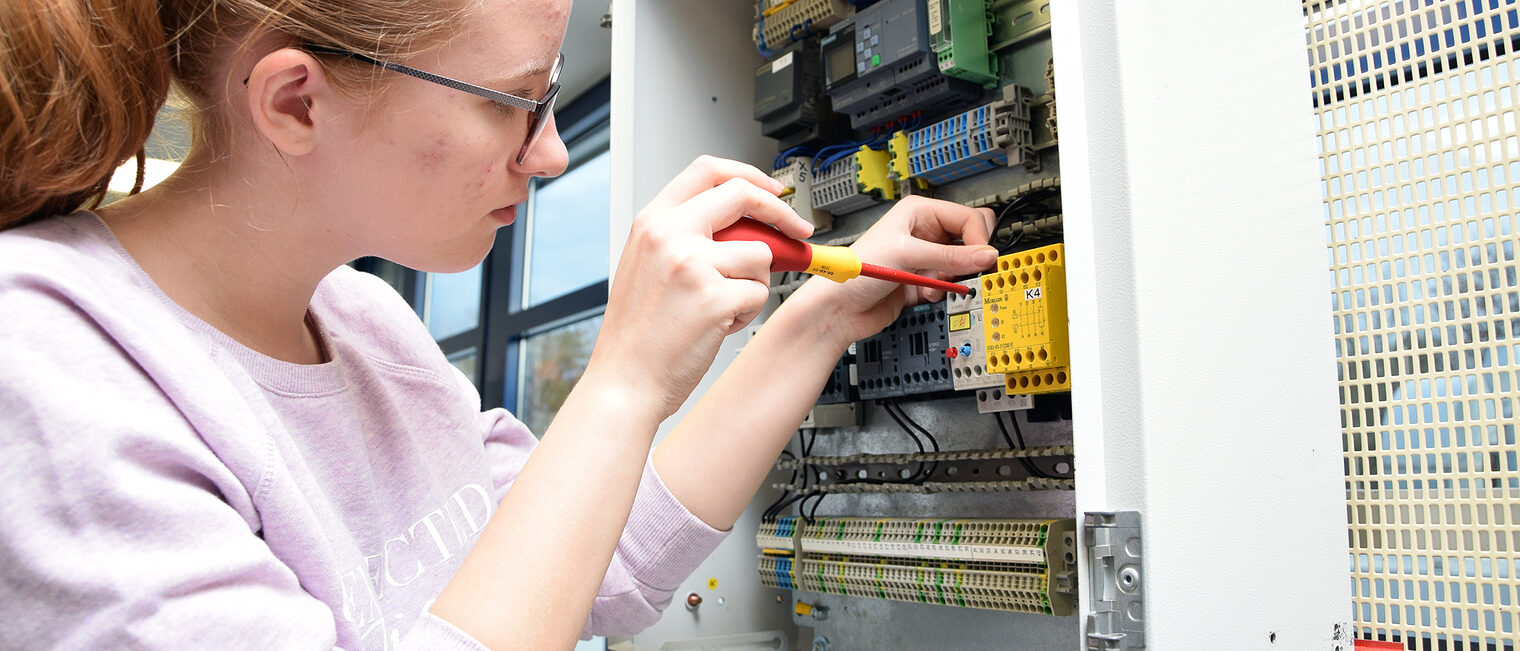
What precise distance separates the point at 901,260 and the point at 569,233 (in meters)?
3.15

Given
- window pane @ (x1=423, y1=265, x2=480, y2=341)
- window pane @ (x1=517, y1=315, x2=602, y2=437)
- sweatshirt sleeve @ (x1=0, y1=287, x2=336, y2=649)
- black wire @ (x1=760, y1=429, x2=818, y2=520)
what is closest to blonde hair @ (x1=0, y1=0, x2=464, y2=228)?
sweatshirt sleeve @ (x1=0, y1=287, x2=336, y2=649)

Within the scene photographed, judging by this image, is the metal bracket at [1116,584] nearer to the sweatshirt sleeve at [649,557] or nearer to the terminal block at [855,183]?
the sweatshirt sleeve at [649,557]

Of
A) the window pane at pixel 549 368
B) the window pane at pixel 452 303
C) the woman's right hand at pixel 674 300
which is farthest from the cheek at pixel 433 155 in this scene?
the window pane at pixel 452 303

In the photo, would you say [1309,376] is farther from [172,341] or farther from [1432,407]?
[172,341]

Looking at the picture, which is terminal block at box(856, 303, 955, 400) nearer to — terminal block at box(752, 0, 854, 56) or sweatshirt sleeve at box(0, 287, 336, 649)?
terminal block at box(752, 0, 854, 56)

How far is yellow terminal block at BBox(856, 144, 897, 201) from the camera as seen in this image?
119cm

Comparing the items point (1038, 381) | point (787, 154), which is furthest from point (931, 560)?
point (787, 154)

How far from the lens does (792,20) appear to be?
1.28m

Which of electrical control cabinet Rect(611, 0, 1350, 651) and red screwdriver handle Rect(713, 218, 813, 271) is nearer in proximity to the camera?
electrical control cabinet Rect(611, 0, 1350, 651)

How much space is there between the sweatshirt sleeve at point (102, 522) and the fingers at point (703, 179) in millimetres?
389

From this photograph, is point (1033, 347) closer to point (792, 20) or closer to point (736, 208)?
point (736, 208)

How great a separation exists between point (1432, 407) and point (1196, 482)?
237 mm

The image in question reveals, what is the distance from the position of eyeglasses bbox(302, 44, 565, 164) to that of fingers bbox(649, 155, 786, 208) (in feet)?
0.36

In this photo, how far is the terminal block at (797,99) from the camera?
128 cm
